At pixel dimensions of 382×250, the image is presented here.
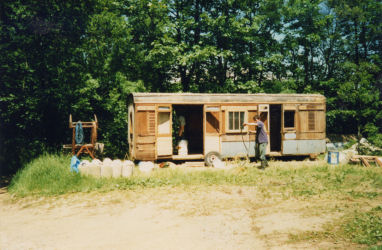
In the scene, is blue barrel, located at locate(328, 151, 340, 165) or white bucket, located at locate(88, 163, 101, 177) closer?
white bucket, located at locate(88, 163, 101, 177)

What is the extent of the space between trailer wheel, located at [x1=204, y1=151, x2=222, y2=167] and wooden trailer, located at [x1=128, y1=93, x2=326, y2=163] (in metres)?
0.04

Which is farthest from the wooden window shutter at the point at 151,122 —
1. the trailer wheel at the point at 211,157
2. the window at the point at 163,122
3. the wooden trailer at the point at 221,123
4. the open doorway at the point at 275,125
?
the open doorway at the point at 275,125

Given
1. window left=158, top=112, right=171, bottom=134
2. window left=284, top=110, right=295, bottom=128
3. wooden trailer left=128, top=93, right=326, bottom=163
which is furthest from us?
window left=284, top=110, right=295, bottom=128

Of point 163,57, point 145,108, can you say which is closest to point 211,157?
point 145,108

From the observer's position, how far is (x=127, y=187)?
871 cm

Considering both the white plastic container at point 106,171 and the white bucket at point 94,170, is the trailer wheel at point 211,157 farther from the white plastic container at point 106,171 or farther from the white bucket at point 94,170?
the white bucket at point 94,170

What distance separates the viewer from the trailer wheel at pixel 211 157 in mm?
12273

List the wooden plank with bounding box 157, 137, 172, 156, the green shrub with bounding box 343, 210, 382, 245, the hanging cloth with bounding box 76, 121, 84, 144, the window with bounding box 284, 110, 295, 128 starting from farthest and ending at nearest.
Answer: the window with bounding box 284, 110, 295, 128 < the wooden plank with bounding box 157, 137, 172, 156 < the hanging cloth with bounding box 76, 121, 84, 144 < the green shrub with bounding box 343, 210, 382, 245

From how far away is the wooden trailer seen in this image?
1180cm

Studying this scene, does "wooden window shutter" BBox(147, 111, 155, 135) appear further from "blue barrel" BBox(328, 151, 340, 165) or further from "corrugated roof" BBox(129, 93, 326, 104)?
"blue barrel" BBox(328, 151, 340, 165)

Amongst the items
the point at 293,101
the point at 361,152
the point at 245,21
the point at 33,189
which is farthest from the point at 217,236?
the point at 245,21

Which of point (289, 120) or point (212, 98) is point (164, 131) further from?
point (289, 120)

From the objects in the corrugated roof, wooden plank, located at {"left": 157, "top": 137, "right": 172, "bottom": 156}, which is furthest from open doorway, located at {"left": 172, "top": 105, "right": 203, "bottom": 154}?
wooden plank, located at {"left": 157, "top": 137, "right": 172, "bottom": 156}

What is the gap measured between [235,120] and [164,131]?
9.66ft
